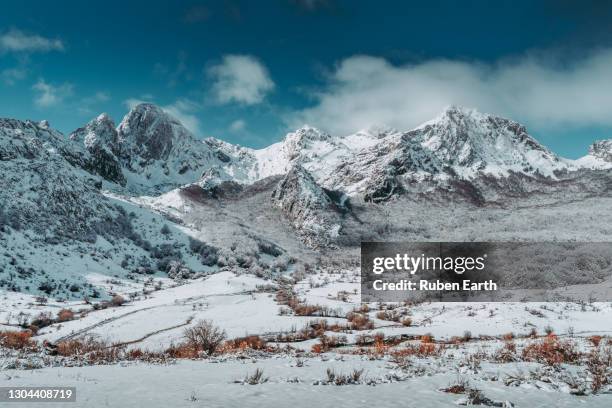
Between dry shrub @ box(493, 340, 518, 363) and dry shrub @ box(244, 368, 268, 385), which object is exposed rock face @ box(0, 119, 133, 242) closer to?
dry shrub @ box(244, 368, 268, 385)

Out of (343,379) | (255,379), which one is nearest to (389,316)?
(343,379)

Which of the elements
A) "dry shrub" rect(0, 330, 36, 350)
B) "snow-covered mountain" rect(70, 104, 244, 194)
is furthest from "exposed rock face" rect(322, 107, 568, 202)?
"dry shrub" rect(0, 330, 36, 350)

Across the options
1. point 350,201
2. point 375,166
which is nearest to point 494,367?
point 350,201

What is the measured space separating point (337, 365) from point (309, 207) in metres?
92.1

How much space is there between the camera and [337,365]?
1198 centimetres

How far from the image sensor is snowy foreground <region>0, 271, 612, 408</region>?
7.93 metres

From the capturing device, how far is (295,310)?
29.3 metres

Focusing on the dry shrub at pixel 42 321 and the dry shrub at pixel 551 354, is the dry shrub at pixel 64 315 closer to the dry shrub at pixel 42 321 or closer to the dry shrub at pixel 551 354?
the dry shrub at pixel 42 321

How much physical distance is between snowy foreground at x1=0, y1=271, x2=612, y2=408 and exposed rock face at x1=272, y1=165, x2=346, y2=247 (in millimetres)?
61232

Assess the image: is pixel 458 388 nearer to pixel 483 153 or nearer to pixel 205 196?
pixel 205 196

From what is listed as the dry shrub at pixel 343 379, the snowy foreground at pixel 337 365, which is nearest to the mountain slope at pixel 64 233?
the snowy foreground at pixel 337 365

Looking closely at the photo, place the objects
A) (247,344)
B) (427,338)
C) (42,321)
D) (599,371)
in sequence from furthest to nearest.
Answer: (42,321)
(427,338)
(247,344)
(599,371)

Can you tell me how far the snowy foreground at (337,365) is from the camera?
7.93m

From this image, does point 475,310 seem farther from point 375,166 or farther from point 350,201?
point 375,166
